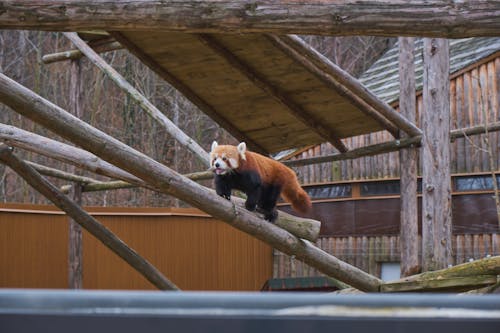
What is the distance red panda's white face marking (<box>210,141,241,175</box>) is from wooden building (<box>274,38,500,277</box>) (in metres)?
5.37

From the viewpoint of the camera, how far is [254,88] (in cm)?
726

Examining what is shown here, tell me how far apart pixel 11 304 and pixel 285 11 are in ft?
7.85

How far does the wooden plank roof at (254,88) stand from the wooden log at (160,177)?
1.70m

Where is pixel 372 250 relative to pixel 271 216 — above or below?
above

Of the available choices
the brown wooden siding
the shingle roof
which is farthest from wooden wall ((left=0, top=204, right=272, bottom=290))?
the shingle roof

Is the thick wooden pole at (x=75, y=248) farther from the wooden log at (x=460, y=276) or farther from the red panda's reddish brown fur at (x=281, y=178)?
the wooden log at (x=460, y=276)

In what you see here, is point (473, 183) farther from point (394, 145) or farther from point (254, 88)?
point (254, 88)

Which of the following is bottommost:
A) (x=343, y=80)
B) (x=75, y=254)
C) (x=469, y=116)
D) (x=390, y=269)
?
(x=75, y=254)

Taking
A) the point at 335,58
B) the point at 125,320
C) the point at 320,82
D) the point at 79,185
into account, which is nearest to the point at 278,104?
the point at 320,82

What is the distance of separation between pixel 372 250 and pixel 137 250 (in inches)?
143

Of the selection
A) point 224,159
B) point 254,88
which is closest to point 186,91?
point 254,88

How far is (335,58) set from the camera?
57.6ft

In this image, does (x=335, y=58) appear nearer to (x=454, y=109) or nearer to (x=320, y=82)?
(x=454, y=109)

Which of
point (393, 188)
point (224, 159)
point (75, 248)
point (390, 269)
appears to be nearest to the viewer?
point (224, 159)
